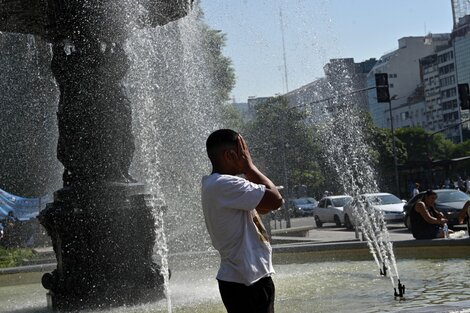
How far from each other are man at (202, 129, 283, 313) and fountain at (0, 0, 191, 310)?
4.29 meters

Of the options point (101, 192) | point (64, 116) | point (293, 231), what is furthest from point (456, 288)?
point (293, 231)

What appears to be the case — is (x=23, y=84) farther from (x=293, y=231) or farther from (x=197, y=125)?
(x=293, y=231)

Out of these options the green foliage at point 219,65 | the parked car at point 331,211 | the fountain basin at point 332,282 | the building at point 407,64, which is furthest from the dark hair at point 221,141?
the building at point 407,64

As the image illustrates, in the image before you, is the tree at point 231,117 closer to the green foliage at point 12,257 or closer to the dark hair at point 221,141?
the green foliage at point 12,257

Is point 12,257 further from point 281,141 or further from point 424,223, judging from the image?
point 281,141

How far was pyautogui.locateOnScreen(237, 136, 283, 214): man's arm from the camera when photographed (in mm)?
3811

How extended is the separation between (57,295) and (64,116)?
1825mm

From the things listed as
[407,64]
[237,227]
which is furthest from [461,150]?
[237,227]

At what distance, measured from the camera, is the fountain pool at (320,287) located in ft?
23.5

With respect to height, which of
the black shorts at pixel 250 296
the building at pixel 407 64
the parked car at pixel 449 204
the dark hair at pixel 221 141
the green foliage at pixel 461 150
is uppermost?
the building at pixel 407 64

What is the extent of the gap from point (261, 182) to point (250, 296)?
1.79ft

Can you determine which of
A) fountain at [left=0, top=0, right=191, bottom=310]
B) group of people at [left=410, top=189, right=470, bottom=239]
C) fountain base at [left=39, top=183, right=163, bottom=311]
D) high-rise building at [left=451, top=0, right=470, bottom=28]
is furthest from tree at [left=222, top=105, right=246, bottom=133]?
high-rise building at [left=451, top=0, right=470, bottom=28]

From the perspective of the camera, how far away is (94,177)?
828 cm

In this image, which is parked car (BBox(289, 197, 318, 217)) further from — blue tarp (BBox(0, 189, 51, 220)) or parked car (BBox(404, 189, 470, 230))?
parked car (BBox(404, 189, 470, 230))
